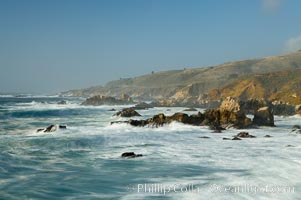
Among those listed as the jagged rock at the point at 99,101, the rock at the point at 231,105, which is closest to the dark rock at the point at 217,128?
the rock at the point at 231,105

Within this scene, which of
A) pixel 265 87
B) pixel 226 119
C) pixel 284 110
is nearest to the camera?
pixel 226 119

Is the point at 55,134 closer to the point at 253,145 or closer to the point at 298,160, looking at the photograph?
the point at 253,145

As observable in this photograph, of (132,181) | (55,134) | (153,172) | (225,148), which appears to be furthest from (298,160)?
(55,134)

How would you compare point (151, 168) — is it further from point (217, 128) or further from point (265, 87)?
point (265, 87)

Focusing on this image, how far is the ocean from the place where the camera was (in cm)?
1816

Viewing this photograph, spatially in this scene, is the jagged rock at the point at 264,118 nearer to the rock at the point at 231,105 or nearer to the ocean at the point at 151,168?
the rock at the point at 231,105

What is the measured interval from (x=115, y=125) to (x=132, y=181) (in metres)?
29.6

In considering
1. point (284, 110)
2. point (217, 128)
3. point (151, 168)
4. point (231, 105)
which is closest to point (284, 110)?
point (284, 110)

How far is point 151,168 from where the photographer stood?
2339cm

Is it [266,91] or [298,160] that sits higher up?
[266,91]

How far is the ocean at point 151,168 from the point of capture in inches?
715

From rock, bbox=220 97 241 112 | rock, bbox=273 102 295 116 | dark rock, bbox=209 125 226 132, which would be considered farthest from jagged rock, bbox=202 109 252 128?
rock, bbox=273 102 295 116

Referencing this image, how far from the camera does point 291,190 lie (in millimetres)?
18188

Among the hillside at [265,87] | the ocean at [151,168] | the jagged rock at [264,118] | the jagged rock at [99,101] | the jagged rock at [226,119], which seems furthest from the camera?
the jagged rock at [99,101]
